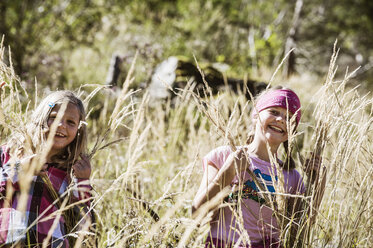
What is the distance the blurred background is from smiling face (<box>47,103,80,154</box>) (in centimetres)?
138

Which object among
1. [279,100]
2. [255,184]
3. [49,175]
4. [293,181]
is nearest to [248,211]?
[255,184]

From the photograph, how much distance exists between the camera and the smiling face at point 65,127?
1.42 m

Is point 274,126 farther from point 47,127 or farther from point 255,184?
point 47,127

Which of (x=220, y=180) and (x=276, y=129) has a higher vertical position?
(x=276, y=129)

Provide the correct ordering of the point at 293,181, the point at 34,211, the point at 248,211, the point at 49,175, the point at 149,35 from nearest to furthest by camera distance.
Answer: the point at 34,211
the point at 49,175
the point at 248,211
the point at 293,181
the point at 149,35

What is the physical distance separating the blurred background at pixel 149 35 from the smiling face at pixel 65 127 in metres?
1.38

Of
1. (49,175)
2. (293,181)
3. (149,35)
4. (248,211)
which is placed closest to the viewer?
(49,175)

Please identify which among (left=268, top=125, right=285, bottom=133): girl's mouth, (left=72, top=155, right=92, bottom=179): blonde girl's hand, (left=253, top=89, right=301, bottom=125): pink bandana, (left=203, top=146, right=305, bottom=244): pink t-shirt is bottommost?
(left=203, top=146, right=305, bottom=244): pink t-shirt

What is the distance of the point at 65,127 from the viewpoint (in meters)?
1.42

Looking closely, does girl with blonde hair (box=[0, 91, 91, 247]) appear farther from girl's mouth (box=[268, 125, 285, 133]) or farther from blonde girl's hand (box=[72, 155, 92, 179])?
girl's mouth (box=[268, 125, 285, 133])

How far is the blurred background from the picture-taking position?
14.0 feet

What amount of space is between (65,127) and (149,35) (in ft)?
17.8

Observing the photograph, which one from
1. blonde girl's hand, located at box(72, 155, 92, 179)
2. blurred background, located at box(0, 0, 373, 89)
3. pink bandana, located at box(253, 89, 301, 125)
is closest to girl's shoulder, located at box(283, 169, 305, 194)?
pink bandana, located at box(253, 89, 301, 125)

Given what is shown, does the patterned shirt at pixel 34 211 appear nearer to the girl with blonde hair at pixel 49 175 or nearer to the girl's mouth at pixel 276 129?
the girl with blonde hair at pixel 49 175
